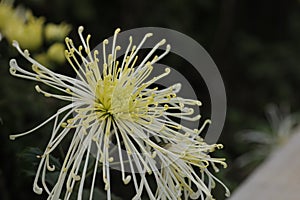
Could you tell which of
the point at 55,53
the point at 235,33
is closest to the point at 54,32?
the point at 55,53

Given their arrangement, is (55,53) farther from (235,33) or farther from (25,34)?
(235,33)

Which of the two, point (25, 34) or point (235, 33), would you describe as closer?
point (25, 34)

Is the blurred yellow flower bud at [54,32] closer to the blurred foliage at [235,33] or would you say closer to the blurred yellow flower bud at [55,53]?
the blurred yellow flower bud at [55,53]

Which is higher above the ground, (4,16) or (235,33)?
(235,33)

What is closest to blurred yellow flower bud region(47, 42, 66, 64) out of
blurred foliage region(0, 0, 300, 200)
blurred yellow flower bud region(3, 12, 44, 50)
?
blurred yellow flower bud region(3, 12, 44, 50)

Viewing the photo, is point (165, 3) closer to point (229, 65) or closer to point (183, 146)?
point (229, 65)

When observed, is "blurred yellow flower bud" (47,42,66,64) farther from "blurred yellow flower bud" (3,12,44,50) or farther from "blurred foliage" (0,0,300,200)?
"blurred foliage" (0,0,300,200)

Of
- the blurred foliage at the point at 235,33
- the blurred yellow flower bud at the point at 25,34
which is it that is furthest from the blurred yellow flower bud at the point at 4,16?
the blurred foliage at the point at 235,33

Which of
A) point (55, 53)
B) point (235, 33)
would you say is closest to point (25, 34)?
point (55, 53)

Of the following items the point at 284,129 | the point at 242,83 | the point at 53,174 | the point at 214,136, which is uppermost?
the point at 242,83

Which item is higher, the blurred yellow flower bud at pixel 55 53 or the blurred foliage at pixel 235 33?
the blurred foliage at pixel 235 33

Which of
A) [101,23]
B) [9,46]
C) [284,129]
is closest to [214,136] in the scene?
[9,46]
